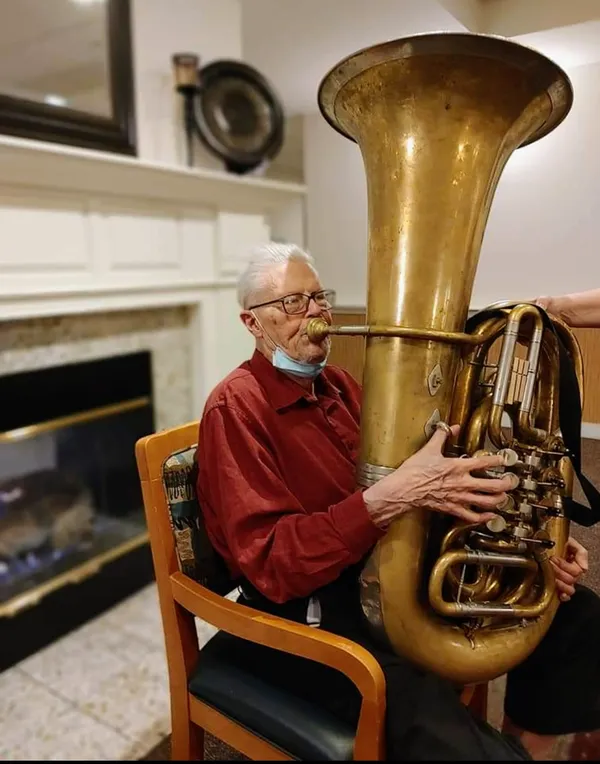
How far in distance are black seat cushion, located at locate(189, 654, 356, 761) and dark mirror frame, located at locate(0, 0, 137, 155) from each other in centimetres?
145

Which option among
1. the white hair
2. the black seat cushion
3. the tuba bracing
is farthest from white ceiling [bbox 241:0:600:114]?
the black seat cushion

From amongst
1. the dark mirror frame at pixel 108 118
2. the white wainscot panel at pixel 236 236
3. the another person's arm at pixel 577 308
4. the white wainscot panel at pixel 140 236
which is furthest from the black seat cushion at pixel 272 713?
the white wainscot panel at pixel 236 236

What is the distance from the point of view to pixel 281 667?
971 mm

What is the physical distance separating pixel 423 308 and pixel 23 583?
5.68ft

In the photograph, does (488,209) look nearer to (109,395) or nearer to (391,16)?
(391,16)

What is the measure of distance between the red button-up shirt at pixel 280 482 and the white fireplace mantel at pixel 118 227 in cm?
96

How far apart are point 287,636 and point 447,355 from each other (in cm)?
48

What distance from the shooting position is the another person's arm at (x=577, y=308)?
3.53 feet

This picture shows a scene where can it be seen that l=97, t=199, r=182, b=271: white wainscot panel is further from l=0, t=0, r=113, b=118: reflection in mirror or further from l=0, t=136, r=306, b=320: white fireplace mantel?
l=0, t=0, r=113, b=118: reflection in mirror

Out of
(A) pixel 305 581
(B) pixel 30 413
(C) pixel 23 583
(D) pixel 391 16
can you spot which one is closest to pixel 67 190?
(B) pixel 30 413

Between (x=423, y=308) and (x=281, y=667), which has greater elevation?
(x=423, y=308)

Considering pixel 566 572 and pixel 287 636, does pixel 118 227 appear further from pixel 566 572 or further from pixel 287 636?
pixel 566 572

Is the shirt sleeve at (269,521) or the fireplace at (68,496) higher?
the shirt sleeve at (269,521)

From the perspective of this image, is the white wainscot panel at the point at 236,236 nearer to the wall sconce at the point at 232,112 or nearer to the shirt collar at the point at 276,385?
the wall sconce at the point at 232,112
